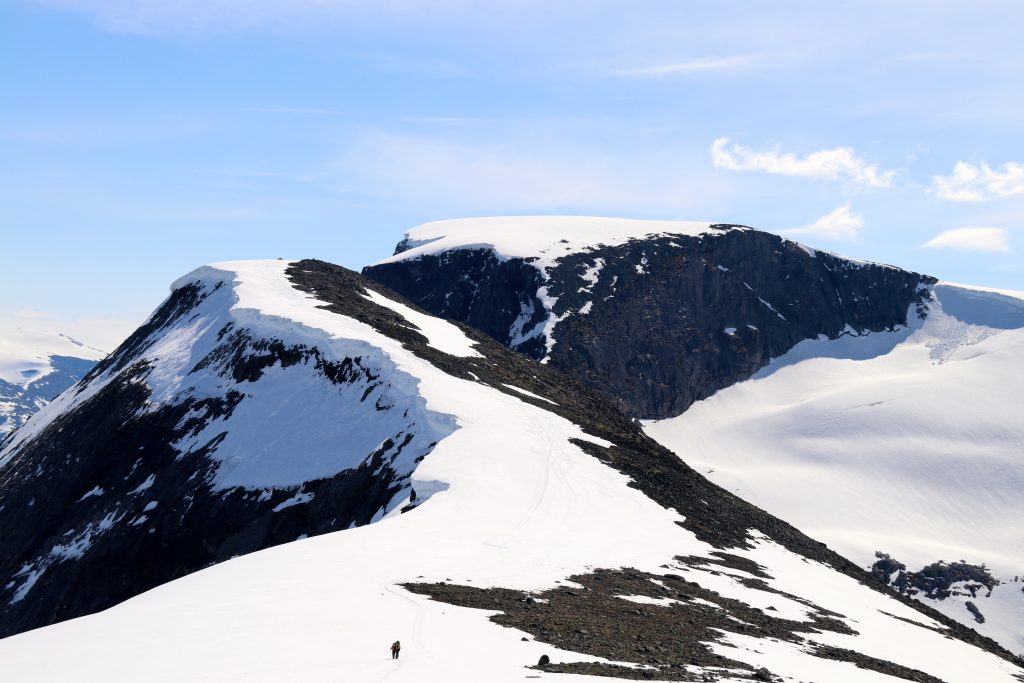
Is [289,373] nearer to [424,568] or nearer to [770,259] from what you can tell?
[424,568]

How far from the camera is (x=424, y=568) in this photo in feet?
87.6

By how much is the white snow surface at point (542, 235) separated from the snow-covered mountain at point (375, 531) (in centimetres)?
5473

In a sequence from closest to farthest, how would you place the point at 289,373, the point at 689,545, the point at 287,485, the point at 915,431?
the point at 689,545, the point at 287,485, the point at 289,373, the point at 915,431

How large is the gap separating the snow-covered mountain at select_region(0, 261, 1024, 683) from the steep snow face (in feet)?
94.6

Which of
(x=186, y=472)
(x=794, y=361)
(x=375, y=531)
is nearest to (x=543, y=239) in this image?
(x=794, y=361)

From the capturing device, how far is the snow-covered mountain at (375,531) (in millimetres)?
18766

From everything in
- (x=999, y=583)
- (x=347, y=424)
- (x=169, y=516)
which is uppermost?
(x=347, y=424)

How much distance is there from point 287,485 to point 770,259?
111810 millimetres

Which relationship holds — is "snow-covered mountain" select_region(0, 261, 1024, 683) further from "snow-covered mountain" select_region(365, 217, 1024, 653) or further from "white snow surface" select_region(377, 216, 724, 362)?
"white snow surface" select_region(377, 216, 724, 362)

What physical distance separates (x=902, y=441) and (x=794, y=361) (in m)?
33.7

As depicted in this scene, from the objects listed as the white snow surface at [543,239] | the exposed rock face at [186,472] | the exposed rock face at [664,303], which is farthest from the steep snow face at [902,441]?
the exposed rock face at [186,472]

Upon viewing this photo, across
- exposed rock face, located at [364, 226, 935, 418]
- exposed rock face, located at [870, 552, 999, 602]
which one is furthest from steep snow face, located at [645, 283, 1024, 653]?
exposed rock face, located at [364, 226, 935, 418]

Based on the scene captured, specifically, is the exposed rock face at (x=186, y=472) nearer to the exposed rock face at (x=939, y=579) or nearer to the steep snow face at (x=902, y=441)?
the exposed rock face at (x=939, y=579)

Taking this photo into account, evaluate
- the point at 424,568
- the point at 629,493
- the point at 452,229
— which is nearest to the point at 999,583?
the point at 629,493
